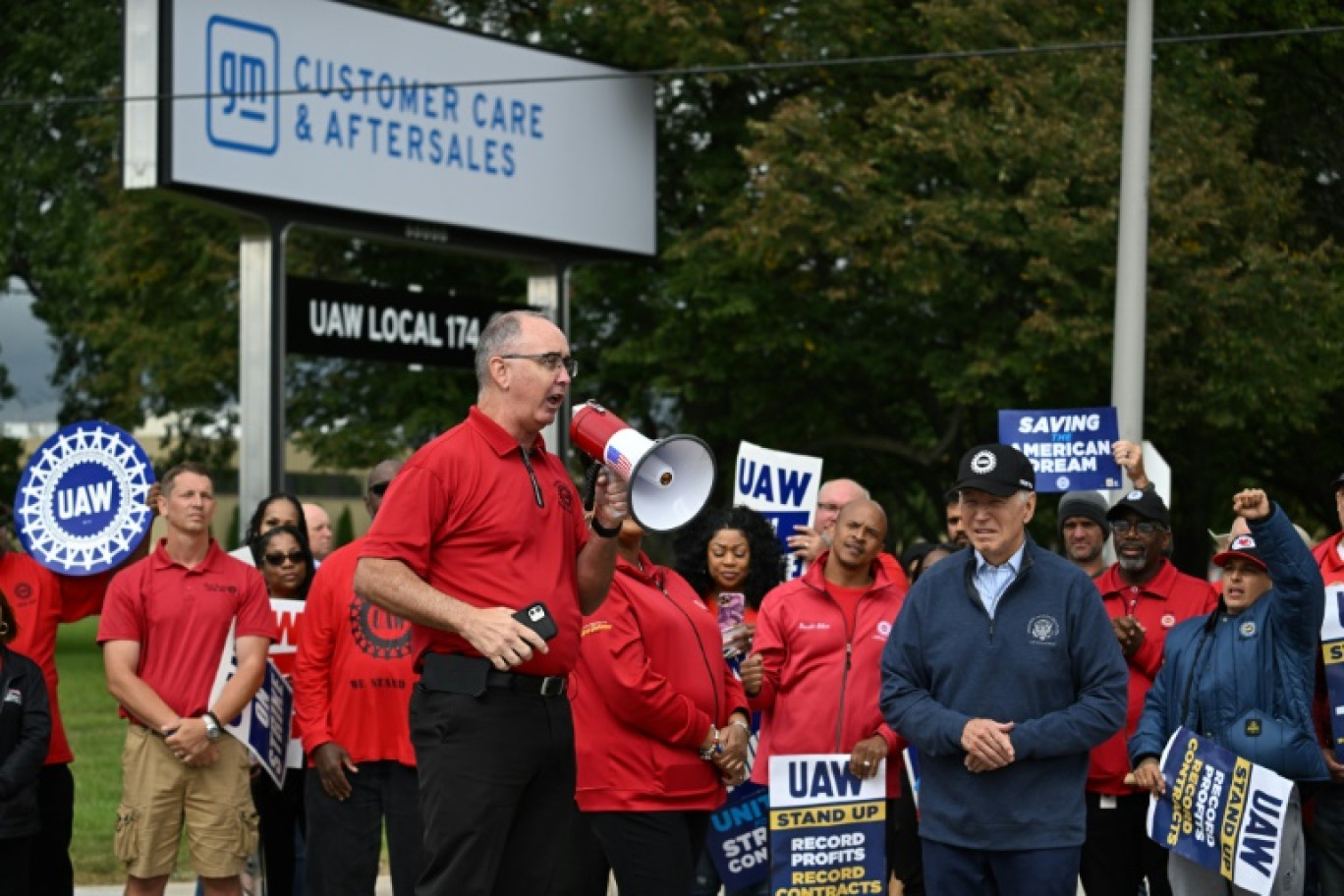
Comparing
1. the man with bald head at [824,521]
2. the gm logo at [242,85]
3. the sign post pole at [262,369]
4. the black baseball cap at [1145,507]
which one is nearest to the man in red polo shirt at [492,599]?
the black baseball cap at [1145,507]

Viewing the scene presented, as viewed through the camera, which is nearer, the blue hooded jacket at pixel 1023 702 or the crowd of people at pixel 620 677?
the crowd of people at pixel 620 677

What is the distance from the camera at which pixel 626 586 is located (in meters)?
7.30

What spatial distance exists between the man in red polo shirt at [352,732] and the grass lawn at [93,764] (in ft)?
11.5

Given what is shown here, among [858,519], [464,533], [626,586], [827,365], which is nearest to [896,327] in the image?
[827,365]

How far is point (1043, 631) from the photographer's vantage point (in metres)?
6.77

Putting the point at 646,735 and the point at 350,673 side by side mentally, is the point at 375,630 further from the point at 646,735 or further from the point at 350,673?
the point at 646,735

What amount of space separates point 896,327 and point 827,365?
822 mm

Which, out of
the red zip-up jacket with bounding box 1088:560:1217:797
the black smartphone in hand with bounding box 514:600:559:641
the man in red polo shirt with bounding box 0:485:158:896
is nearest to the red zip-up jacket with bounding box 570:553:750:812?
the black smartphone in hand with bounding box 514:600:559:641

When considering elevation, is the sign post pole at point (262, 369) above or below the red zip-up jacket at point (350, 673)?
above

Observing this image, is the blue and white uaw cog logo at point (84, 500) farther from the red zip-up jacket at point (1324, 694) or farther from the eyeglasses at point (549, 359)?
the red zip-up jacket at point (1324, 694)

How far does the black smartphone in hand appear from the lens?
5492mm

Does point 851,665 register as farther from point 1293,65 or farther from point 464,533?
point 1293,65

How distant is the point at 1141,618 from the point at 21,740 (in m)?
4.67

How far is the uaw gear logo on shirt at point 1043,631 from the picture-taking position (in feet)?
22.2
